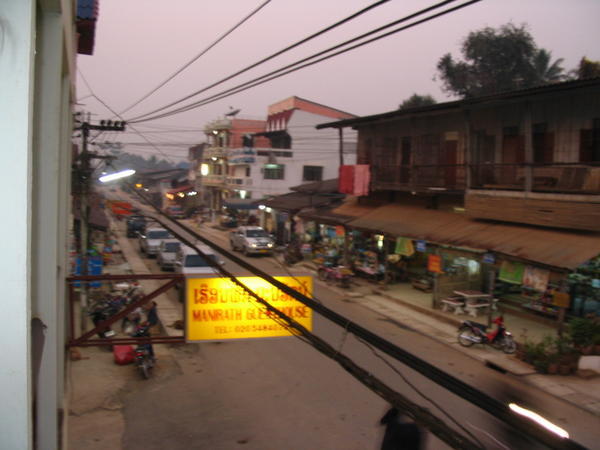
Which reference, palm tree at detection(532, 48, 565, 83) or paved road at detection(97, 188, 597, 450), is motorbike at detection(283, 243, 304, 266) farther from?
palm tree at detection(532, 48, 565, 83)

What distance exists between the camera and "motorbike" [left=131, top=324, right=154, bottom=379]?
1219 cm

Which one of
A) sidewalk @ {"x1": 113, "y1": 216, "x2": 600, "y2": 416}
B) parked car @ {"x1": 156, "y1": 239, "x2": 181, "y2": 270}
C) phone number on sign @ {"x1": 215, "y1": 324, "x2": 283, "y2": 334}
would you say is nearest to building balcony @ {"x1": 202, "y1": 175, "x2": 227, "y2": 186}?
parked car @ {"x1": 156, "y1": 239, "x2": 181, "y2": 270}

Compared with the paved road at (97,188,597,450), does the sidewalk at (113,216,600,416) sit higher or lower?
higher

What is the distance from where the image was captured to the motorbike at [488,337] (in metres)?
14.0

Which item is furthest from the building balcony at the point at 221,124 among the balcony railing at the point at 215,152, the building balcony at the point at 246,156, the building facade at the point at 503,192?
the building facade at the point at 503,192

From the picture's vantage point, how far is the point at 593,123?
1497 centimetres

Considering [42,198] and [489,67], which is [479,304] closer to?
[42,198]

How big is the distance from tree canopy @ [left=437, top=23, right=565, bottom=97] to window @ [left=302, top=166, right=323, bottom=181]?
45.7 feet

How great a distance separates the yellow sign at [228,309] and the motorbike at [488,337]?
25.6 ft

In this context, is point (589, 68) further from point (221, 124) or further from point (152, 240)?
point (221, 124)

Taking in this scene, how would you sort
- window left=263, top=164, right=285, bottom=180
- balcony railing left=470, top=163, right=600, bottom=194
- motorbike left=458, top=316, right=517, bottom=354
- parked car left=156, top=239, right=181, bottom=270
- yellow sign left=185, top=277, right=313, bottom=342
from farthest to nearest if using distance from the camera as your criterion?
window left=263, top=164, right=285, bottom=180 → parked car left=156, top=239, right=181, bottom=270 → balcony railing left=470, top=163, right=600, bottom=194 → motorbike left=458, top=316, right=517, bottom=354 → yellow sign left=185, top=277, right=313, bottom=342

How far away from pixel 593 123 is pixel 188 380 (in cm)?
1350

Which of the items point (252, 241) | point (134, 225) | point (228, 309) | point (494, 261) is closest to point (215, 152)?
point (134, 225)

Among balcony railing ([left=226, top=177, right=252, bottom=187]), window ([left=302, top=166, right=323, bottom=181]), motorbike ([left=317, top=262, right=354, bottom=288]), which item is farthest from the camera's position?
window ([left=302, top=166, right=323, bottom=181])
